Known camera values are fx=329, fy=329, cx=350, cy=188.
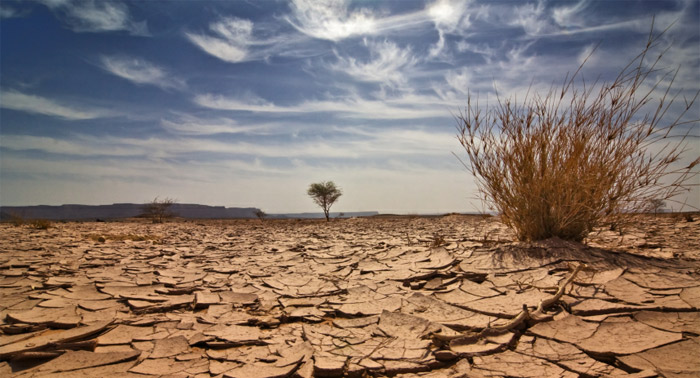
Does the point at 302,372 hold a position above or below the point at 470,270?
below

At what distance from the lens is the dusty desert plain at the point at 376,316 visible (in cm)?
161

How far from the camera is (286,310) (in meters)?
2.43

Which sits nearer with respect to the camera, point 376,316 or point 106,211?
point 376,316

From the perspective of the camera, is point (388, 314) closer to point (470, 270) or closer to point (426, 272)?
point (426, 272)

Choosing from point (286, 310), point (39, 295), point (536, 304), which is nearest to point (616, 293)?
point (536, 304)

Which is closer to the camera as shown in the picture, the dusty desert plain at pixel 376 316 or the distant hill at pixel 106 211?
the dusty desert plain at pixel 376 316

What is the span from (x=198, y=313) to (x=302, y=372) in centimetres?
120

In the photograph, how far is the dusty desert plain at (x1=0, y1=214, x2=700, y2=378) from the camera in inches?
63.3

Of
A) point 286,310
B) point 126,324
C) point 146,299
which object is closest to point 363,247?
point 286,310

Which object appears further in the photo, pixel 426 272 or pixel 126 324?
pixel 426 272

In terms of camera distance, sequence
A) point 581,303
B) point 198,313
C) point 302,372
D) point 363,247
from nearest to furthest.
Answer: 1. point 302,372
2. point 581,303
3. point 198,313
4. point 363,247

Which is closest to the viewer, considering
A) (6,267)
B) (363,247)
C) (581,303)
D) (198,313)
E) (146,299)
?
(581,303)

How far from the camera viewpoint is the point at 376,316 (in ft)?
7.35

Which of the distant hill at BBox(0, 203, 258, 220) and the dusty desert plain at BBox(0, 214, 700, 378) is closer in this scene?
the dusty desert plain at BBox(0, 214, 700, 378)
